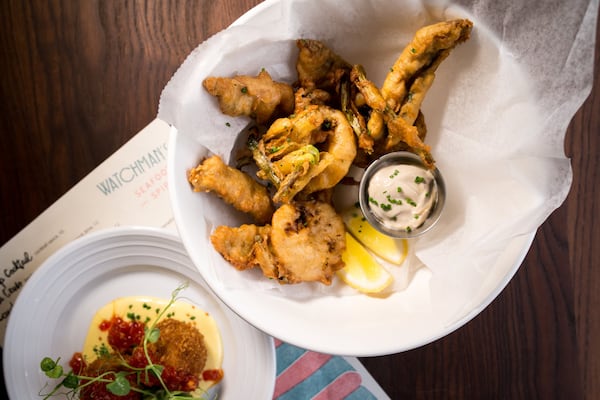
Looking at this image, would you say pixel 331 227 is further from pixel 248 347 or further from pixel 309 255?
pixel 248 347

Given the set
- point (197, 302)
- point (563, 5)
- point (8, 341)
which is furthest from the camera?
point (197, 302)

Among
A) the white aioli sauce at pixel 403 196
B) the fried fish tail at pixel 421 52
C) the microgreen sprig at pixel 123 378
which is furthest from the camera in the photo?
the microgreen sprig at pixel 123 378

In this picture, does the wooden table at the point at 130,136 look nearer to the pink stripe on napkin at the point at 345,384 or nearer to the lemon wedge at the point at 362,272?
the pink stripe on napkin at the point at 345,384

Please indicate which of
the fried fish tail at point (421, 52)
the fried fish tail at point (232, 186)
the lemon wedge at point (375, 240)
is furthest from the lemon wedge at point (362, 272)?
the fried fish tail at point (421, 52)

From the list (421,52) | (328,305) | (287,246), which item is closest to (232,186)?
(287,246)

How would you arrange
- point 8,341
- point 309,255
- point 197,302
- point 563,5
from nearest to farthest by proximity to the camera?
1. point 563,5
2. point 309,255
3. point 8,341
4. point 197,302

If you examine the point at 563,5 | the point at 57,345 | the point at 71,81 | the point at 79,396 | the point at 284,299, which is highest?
the point at 563,5

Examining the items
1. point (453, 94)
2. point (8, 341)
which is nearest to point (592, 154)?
point (453, 94)
